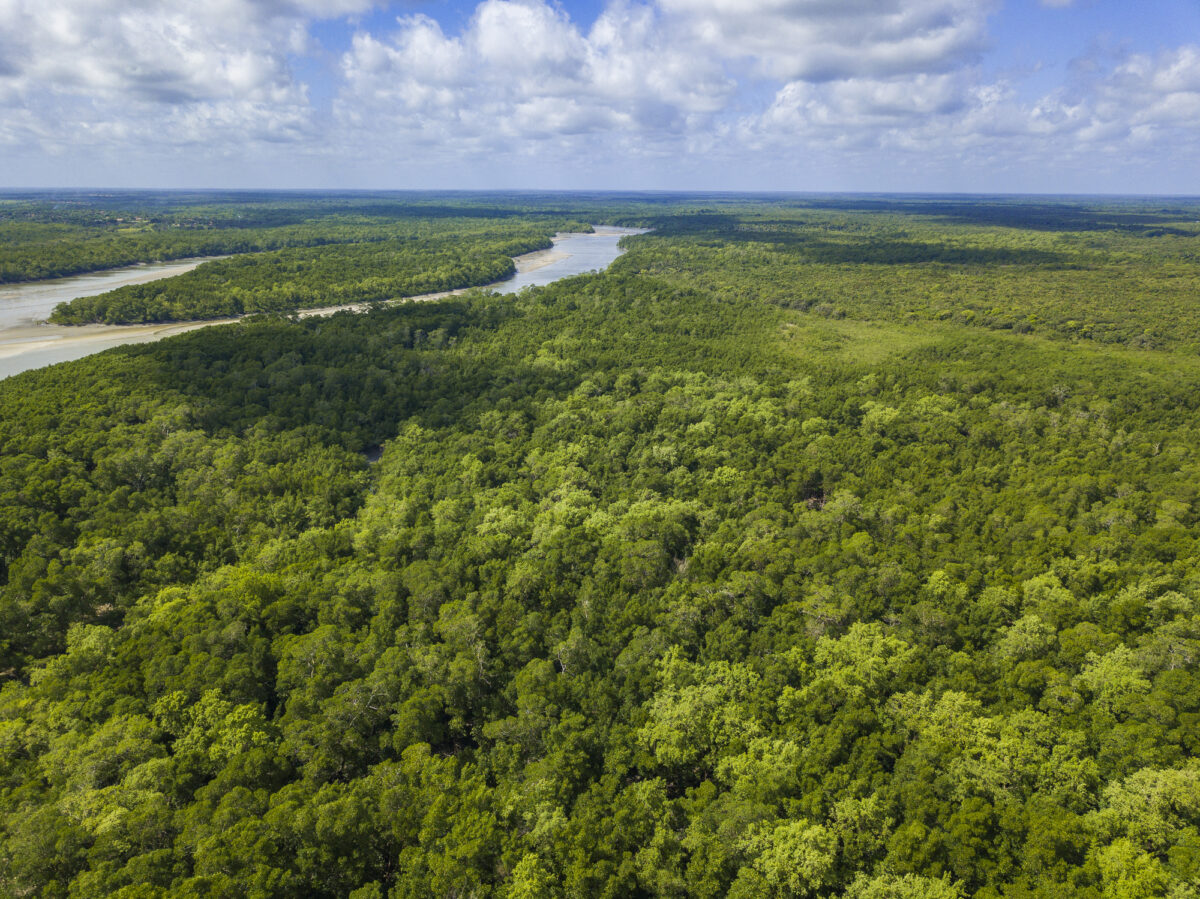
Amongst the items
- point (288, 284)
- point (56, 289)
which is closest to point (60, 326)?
point (288, 284)

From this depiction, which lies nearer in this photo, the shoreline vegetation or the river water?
the river water

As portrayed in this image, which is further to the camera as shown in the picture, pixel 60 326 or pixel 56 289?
pixel 56 289

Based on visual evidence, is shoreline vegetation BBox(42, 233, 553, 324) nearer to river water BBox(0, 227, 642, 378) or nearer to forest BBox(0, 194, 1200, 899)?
river water BBox(0, 227, 642, 378)

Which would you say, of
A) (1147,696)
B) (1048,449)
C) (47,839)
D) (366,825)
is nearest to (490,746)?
(366,825)

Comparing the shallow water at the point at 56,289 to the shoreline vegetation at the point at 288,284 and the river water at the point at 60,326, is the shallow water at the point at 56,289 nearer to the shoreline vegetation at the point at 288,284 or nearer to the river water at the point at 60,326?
the river water at the point at 60,326

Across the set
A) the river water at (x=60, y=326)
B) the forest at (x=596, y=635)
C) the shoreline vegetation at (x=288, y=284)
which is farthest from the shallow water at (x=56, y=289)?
the forest at (x=596, y=635)

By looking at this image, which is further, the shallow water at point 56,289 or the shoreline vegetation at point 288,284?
the shallow water at point 56,289

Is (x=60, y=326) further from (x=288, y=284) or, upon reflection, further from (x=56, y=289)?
(x=56, y=289)

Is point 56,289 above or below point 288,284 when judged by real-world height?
below

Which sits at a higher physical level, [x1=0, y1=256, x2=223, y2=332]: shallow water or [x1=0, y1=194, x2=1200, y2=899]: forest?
[x1=0, y1=256, x2=223, y2=332]: shallow water

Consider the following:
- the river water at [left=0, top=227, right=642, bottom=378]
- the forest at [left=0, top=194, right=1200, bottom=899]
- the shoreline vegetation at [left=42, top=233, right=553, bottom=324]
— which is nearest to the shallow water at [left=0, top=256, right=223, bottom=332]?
the river water at [left=0, top=227, right=642, bottom=378]
